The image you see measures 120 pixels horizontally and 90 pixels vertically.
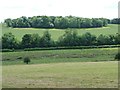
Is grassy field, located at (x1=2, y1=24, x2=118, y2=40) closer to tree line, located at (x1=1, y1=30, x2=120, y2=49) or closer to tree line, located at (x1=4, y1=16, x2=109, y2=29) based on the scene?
tree line, located at (x1=4, y1=16, x2=109, y2=29)

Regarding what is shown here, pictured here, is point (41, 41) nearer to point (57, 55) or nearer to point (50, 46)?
point (50, 46)

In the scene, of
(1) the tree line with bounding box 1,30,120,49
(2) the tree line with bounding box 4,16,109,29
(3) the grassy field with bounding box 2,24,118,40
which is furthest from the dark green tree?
(2) the tree line with bounding box 4,16,109,29

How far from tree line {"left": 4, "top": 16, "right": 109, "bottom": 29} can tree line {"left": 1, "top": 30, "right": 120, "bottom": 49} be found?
20.5 m


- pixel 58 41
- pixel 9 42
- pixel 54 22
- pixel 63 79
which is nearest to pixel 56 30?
pixel 54 22

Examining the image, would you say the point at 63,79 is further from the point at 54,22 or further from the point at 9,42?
the point at 54,22

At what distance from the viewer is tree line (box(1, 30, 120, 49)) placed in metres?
96.1

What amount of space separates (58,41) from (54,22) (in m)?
31.7

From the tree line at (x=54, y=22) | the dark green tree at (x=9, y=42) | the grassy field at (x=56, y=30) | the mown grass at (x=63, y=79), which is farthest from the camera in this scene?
the tree line at (x=54, y=22)

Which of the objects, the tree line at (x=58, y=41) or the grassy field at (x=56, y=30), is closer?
the tree line at (x=58, y=41)

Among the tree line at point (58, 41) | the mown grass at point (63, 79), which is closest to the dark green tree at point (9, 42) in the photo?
the tree line at point (58, 41)

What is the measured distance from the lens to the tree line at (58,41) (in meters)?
96.1

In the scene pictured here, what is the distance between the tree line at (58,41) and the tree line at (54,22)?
20453 mm

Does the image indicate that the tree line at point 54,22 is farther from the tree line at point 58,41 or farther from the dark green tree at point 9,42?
the dark green tree at point 9,42

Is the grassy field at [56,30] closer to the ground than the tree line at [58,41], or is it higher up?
higher up
